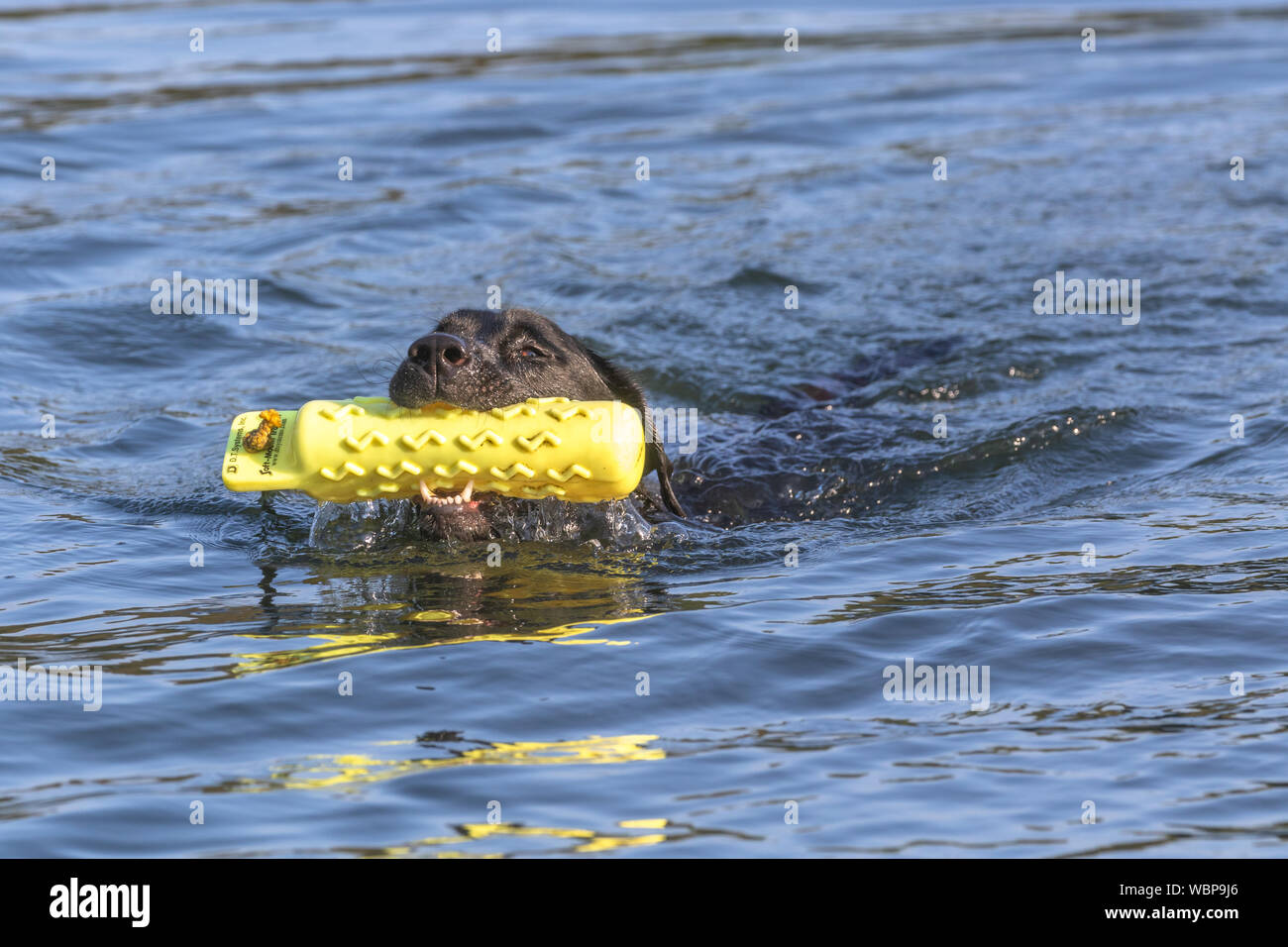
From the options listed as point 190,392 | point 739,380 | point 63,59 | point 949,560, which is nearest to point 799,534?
point 949,560

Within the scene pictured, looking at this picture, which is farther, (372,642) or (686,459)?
(686,459)

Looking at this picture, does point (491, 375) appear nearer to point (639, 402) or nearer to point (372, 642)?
point (372, 642)

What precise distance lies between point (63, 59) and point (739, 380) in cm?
1084

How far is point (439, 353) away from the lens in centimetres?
551

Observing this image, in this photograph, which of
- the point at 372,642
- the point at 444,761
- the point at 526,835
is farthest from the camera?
the point at 372,642

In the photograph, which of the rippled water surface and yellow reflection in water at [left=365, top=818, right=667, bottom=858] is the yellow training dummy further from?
yellow reflection in water at [left=365, top=818, right=667, bottom=858]

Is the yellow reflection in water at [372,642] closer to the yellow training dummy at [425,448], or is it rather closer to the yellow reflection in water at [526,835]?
the yellow training dummy at [425,448]

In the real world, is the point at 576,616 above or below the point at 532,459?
below

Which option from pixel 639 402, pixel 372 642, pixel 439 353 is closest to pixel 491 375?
pixel 439 353

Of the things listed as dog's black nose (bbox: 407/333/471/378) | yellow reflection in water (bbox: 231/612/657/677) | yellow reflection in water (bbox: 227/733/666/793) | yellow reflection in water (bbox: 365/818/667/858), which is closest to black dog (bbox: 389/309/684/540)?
dog's black nose (bbox: 407/333/471/378)

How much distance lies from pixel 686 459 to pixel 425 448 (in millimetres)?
2693

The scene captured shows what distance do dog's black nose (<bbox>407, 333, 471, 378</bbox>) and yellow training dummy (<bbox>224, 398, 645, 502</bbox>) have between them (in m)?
0.14

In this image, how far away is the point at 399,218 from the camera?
1209 centimetres

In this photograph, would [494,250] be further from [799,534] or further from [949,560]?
[949,560]
